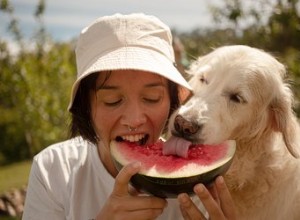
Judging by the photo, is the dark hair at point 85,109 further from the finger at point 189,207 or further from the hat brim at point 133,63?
the finger at point 189,207

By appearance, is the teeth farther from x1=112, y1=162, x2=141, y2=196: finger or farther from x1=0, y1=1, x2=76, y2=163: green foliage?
x1=0, y1=1, x2=76, y2=163: green foliage

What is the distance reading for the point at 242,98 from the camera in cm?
297

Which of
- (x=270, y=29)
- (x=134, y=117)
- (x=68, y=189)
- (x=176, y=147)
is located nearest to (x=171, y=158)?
(x=176, y=147)

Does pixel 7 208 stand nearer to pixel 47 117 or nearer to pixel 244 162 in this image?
pixel 47 117

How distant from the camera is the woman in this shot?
7.66ft

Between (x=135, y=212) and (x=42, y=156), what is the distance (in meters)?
1.03

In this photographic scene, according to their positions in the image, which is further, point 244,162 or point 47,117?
point 47,117

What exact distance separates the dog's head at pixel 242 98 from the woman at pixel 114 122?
0.19 meters

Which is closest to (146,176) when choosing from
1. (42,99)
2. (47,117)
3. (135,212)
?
(135,212)

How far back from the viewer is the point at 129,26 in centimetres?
264

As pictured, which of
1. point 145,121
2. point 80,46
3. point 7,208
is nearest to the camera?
point 145,121

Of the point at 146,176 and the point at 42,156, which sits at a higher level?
the point at 146,176

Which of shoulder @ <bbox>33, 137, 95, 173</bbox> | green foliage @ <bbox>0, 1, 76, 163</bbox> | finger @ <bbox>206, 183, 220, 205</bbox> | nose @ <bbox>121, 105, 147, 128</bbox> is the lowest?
green foliage @ <bbox>0, 1, 76, 163</bbox>

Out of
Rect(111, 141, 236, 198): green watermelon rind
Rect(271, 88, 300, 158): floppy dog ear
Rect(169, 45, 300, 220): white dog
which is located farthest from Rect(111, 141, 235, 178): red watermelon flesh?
Rect(271, 88, 300, 158): floppy dog ear
